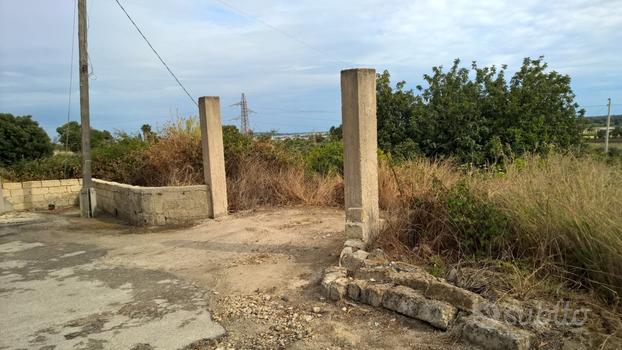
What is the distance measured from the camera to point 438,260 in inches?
178

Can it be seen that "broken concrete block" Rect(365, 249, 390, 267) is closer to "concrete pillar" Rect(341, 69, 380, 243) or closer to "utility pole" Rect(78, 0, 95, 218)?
"concrete pillar" Rect(341, 69, 380, 243)

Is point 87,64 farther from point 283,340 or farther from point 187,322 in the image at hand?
point 283,340

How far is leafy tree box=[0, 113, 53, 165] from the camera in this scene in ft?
95.8

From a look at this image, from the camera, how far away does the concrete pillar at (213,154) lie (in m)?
8.59

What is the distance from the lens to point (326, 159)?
11664 mm

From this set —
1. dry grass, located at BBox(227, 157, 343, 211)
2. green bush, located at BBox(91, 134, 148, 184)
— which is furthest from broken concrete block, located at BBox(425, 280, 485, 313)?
green bush, located at BBox(91, 134, 148, 184)

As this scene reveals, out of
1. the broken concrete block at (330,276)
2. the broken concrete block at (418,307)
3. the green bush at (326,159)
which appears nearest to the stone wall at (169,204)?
the green bush at (326,159)

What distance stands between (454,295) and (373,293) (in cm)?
74

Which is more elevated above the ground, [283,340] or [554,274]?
[554,274]

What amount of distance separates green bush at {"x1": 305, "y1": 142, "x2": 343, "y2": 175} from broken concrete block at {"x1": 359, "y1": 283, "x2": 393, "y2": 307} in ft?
22.0

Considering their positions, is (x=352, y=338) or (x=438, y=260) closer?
(x=352, y=338)

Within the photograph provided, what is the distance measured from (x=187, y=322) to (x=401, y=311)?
6.10 feet

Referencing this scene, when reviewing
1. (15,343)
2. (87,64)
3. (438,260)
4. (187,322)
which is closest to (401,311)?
(438,260)

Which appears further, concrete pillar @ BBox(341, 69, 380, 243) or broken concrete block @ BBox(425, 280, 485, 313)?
concrete pillar @ BBox(341, 69, 380, 243)
